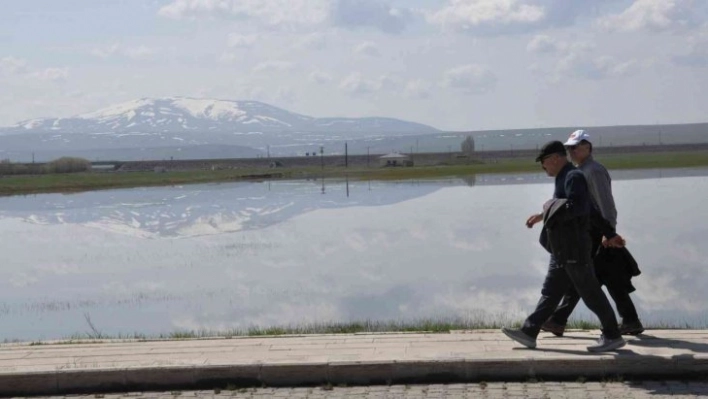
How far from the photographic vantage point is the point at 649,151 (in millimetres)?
106188

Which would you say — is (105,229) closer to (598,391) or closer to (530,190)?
(530,190)

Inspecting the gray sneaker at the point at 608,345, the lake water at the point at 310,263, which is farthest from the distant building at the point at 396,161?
the gray sneaker at the point at 608,345

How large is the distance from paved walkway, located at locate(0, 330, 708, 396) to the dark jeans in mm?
184

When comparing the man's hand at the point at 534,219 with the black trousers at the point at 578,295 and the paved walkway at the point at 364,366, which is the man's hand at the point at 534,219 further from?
the paved walkway at the point at 364,366

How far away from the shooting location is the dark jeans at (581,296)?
833cm

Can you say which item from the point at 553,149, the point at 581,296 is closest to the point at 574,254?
the point at 581,296

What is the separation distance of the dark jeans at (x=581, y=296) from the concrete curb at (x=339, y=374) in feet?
1.07

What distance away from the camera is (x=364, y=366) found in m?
8.18

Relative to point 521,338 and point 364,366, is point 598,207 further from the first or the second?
point 364,366

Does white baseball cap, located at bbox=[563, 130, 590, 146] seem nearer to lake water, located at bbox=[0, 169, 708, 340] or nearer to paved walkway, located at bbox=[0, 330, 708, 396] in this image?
paved walkway, located at bbox=[0, 330, 708, 396]

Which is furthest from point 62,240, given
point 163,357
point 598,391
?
point 598,391

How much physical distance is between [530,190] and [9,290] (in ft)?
95.1

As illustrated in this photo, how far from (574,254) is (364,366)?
70.6 inches

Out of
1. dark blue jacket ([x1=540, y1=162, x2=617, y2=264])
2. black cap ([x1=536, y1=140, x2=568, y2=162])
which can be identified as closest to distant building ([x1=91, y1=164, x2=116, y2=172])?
black cap ([x1=536, y1=140, x2=568, y2=162])
